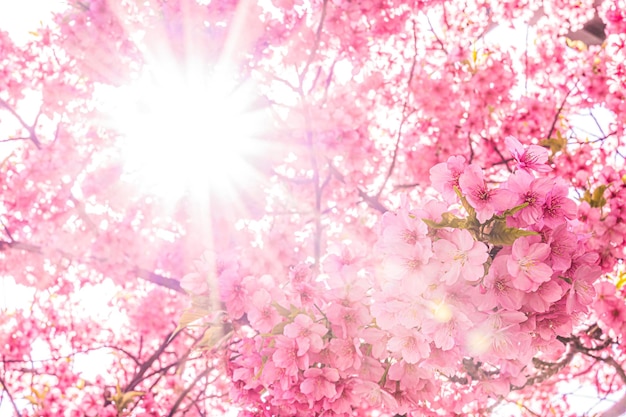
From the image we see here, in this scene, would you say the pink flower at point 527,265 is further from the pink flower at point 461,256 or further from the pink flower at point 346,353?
the pink flower at point 346,353

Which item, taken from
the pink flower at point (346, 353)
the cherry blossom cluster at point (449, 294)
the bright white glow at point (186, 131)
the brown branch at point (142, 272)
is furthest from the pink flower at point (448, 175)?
the bright white glow at point (186, 131)

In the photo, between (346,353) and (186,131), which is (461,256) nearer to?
(346,353)

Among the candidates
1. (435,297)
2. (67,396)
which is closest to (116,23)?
(67,396)

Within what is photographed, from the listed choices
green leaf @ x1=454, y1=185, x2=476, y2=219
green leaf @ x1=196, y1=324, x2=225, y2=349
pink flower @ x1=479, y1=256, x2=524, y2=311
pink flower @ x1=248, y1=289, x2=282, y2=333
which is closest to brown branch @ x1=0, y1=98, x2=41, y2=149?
green leaf @ x1=196, y1=324, x2=225, y2=349

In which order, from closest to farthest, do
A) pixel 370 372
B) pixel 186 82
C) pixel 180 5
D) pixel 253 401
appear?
pixel 370 372 → pixel 253 401 → pixel 180 5 → pixel 186 82

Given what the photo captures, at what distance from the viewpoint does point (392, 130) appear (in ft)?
16.8

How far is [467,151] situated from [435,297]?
→ 3.22m

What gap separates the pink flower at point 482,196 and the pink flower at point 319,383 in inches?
28.5

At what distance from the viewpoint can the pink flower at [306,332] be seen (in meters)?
1.73

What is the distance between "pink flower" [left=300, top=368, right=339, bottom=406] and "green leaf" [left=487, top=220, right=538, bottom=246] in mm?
679

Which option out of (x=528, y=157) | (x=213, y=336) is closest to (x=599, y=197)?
(x=528, y=157)

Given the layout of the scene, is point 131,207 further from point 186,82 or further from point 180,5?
point 180,5

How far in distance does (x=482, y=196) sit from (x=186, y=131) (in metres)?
3.45

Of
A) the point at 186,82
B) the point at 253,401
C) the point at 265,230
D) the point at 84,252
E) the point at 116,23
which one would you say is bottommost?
the point at 253,401
